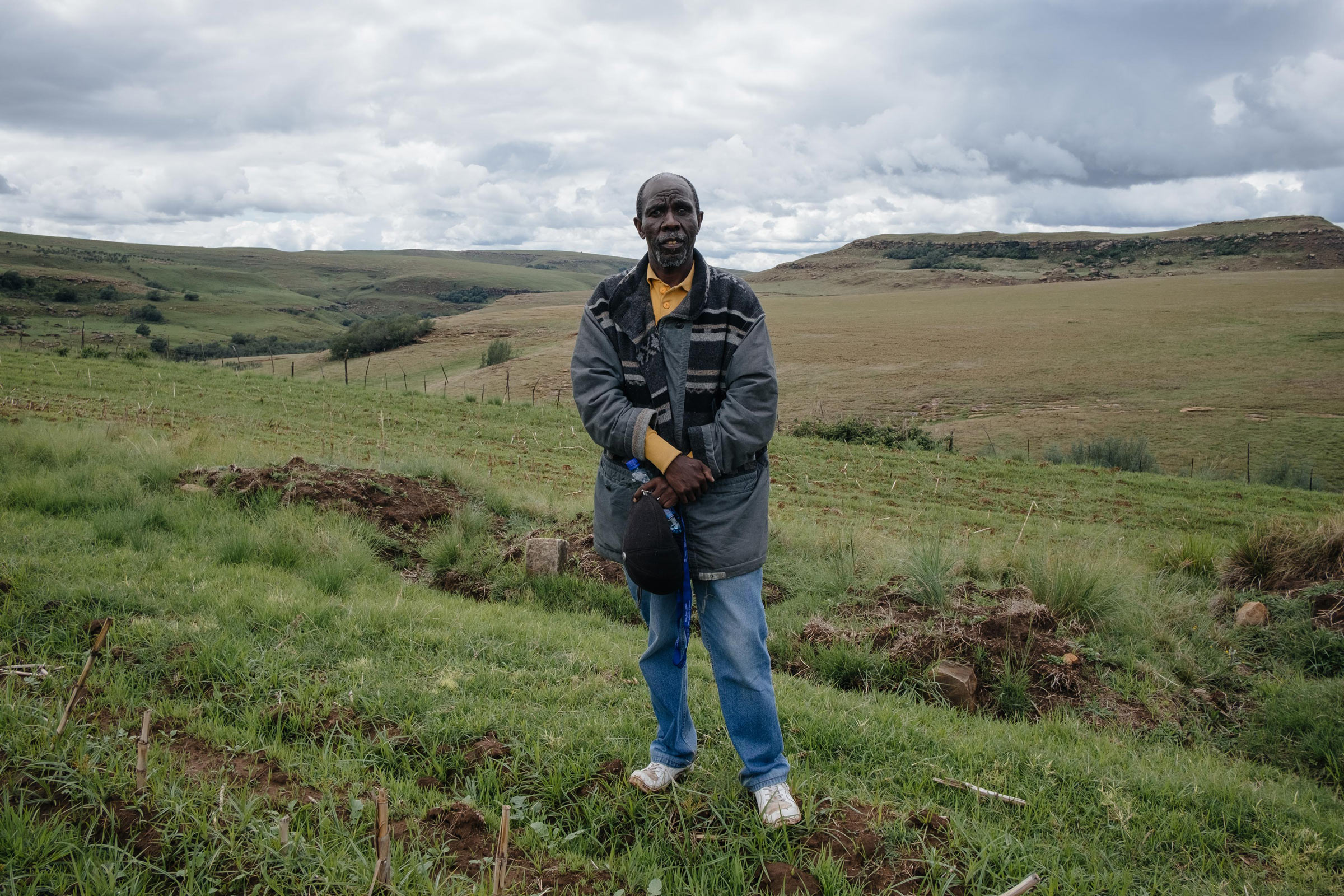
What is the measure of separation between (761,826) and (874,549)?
4971 millimetres

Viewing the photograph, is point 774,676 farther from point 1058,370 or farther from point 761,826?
point 1058,370

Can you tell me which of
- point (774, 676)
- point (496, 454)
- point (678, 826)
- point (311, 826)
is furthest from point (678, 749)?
point (496, 454)

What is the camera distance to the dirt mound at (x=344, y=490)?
7211mm

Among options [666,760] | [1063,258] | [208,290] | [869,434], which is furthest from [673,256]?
[1063,258]

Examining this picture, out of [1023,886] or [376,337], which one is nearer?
[1023,886]

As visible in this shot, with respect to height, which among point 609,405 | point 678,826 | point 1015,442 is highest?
point 609,405

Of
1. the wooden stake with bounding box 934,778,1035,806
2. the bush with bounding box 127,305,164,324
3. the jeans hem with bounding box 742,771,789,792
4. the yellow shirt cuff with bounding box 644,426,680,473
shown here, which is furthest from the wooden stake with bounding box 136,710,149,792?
the bush with bounding box 127,305,164,324

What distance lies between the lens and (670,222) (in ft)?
9.20

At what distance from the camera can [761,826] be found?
277cm

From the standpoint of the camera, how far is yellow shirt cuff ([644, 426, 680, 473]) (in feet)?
8.97

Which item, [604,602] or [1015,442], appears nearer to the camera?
[604,602]

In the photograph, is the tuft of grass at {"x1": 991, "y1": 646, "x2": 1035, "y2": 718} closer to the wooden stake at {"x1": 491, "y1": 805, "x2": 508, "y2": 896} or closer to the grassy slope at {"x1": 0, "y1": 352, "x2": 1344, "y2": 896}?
the grassy slope at {"x1": 0, "y1": 352, "x2": 1344, "y2": 896}

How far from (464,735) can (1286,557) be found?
714cm

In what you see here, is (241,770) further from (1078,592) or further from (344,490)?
(1078,592)
